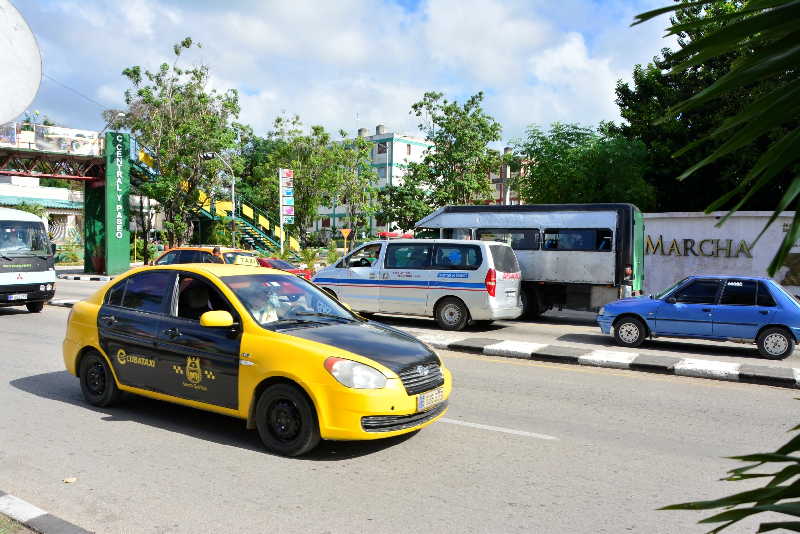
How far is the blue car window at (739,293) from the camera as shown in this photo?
11402 mm

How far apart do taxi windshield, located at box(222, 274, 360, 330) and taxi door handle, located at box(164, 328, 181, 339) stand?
66 cm

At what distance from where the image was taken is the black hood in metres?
5.69

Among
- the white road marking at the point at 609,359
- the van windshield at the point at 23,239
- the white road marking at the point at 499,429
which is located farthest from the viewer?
the van windshield at the point at 23,239

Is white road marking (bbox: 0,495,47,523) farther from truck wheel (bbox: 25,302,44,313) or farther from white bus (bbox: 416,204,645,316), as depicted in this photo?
white bus (bbox: 416,204,645,316)

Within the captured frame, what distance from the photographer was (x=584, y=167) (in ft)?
85.1

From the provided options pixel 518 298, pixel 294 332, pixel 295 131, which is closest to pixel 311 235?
pixel 295 131

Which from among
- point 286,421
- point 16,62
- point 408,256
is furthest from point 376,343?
point 408,256

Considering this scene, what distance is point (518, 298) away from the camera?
14.9 meters

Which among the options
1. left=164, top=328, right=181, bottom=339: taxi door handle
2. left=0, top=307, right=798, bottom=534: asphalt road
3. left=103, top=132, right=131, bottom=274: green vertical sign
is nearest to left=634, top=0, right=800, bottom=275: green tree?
left=0, top=307, right=798, bottom=534: asphalt road

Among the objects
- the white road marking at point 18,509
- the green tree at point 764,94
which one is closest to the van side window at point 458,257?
the white road marking at point 18,509

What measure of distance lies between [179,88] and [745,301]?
1259 inches

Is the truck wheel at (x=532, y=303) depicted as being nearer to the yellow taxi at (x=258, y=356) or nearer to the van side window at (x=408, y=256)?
the van side window at (x=408, y=256)

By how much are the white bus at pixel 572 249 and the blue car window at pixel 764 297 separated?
4.68 meters

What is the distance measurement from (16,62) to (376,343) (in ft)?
12.8
